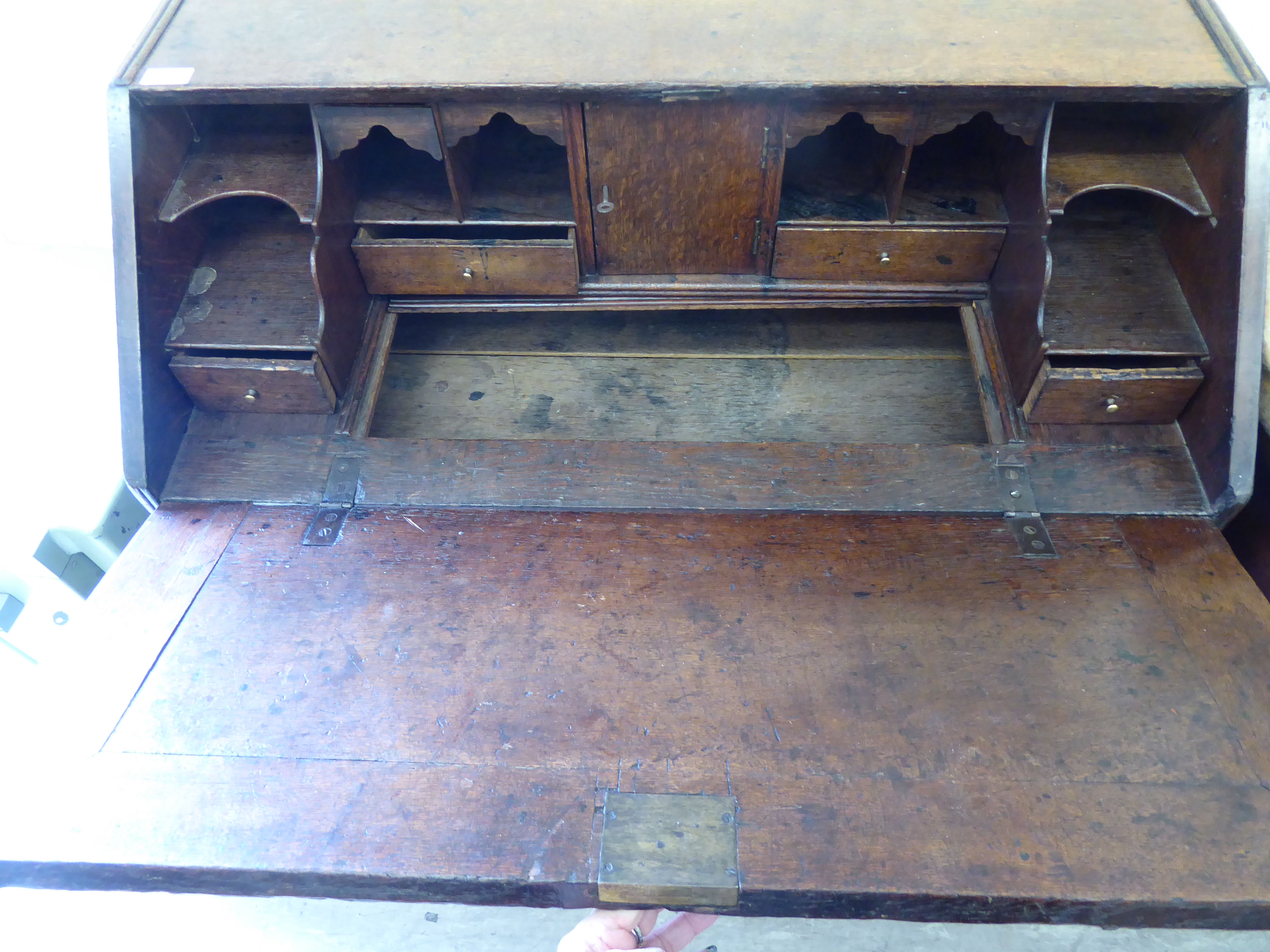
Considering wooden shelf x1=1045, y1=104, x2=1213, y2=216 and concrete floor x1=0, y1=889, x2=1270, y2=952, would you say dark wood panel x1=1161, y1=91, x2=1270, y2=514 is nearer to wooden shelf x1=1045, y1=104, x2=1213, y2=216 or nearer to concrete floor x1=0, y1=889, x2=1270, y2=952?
wooden shelf x1=1045, y1=104, x2=1213, y2=216

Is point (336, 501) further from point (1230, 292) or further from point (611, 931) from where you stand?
point (1230, 292)

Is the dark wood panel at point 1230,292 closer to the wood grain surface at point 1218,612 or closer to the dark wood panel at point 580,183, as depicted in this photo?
the wood grain surface at point 1218,612

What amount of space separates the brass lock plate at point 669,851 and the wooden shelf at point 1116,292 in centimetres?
102

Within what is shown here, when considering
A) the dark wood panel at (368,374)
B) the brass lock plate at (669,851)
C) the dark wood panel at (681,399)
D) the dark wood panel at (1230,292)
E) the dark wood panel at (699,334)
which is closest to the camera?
the brass lock plate at (669,851)

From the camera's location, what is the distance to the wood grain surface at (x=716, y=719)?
40.5 inches

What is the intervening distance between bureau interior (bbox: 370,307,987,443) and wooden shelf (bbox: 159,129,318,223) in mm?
379

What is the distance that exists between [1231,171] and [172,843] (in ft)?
6.31

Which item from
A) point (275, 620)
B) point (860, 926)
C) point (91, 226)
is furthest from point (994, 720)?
point (91, 226)

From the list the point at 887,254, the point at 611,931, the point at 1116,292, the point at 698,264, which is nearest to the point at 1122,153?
the point at 1116,292

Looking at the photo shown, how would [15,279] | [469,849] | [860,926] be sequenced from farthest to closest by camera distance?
1. [15,279]
2. [860,926]
3. [469,849]

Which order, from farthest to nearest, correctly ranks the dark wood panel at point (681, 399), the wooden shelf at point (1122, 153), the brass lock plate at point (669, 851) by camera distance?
the dark wood panel at point (681, 399) → the wooden shelf at point (1122, 153) → the brass lock plate at point (669, 851)

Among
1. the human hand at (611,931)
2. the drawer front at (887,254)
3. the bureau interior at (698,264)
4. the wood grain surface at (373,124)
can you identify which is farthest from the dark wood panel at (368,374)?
the human hand at (611,931)

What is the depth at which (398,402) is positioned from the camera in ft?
5.66

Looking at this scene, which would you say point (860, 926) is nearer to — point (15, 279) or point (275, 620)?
point (275, 620)
